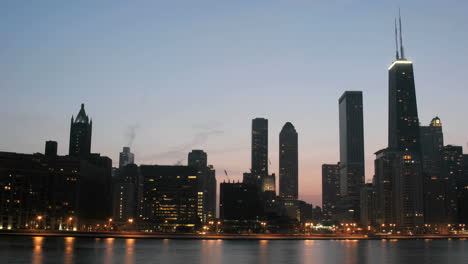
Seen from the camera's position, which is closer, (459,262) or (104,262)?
(104,262)

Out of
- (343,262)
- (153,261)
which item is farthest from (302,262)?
(153,261)

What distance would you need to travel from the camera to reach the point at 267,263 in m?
113

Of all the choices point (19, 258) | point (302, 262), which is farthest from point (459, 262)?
point (19, 258)

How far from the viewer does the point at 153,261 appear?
371 ft

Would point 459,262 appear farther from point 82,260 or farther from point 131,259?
point 82,260

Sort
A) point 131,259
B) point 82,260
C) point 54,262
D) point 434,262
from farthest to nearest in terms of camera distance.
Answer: point 434,262, point 131,259, point 82,260, point 54,262

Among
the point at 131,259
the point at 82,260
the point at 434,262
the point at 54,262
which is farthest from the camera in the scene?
the point at 434,262

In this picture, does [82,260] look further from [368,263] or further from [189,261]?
[368,263]

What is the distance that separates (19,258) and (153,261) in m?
25.7

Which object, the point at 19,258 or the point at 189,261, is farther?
the point at 189,261

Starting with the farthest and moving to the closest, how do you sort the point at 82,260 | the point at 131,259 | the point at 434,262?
the point at 434,262 < the point at 131,259 < the point at 82,260

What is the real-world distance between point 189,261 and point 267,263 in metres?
16.1

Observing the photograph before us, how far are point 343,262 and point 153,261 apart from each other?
1551 inches

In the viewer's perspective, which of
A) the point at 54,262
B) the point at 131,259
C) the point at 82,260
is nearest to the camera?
the point at 54,262
